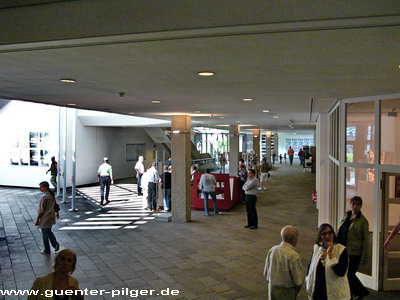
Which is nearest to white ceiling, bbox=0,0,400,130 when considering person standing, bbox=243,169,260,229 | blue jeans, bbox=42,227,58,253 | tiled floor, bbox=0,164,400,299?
blue jeans, bbox=42,227,58,253

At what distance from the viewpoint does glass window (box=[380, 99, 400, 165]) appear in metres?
6.08

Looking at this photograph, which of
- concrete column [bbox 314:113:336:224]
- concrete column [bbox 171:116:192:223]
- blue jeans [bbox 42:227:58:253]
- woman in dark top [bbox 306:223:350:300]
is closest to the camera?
woman in dark top [bbox 306:223:350:300]

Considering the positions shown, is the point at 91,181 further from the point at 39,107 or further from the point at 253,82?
the point at 253,82

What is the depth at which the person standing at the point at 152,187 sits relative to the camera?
12.5 metres

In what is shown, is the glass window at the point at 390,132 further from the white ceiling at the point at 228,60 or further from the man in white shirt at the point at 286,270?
the man in white shirt at the point at 286,270

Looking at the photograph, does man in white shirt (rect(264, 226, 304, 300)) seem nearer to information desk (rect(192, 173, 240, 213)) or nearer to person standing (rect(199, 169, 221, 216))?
person standing (rect(199, 169, 221, 216))

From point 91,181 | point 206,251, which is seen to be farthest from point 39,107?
point 206,251

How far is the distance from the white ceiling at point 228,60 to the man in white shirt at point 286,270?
183 cm

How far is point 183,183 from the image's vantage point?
1123cm

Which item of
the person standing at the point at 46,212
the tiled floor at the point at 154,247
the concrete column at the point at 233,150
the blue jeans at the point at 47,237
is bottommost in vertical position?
the tiled floor at the point at 154,247

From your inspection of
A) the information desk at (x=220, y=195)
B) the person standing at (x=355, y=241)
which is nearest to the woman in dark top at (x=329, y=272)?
the person standing at (x=355, y=241)

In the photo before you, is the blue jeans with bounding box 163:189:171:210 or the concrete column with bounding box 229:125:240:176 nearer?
the blue jeans with bounding box 163:189:171:210

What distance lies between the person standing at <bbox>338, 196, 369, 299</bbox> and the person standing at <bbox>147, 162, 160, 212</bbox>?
8.05 meters

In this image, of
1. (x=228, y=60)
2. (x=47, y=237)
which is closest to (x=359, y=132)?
(x=228, y=60)
